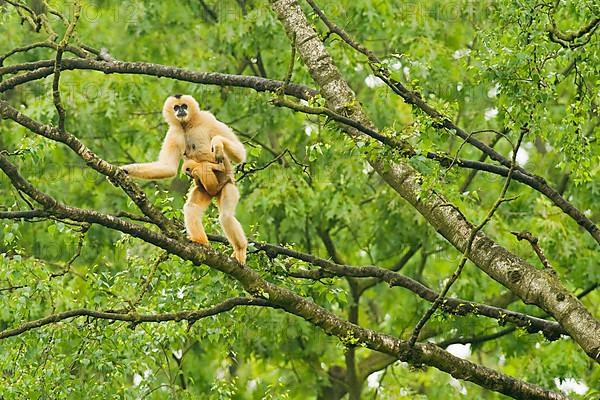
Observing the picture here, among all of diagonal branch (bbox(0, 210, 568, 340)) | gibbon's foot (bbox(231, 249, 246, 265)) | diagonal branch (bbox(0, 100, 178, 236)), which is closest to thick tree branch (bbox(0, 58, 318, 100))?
diagonal branch (bbox(0, 210, 568, 340))

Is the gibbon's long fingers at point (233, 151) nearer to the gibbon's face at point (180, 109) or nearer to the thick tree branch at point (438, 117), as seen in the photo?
the gibbon's face at point (180, 109)

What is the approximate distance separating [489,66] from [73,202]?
34.4ft

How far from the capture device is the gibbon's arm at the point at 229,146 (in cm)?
934

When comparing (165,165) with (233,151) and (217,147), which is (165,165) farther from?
(233,151)

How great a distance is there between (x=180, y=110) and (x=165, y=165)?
904 mm

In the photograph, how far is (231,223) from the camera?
31.6ft

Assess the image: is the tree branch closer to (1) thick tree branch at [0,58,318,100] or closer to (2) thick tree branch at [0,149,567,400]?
(1) thick tree branch at [0,58,318,100]

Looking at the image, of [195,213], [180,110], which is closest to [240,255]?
[195,213]

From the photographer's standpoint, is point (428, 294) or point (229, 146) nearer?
point (229, 146)

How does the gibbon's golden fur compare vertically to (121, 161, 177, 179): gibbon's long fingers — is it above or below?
above

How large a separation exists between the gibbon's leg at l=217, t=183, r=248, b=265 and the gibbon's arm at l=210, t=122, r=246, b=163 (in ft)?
0.86

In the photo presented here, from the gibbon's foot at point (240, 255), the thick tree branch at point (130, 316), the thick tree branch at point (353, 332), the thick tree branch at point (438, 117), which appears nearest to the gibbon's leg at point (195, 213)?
the gibbon's foot at point (240, 255)

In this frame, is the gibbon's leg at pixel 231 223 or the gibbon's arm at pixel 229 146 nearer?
the gibbon's arm at pixel 229 146

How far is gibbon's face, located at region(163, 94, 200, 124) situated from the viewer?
1006 centimetres
